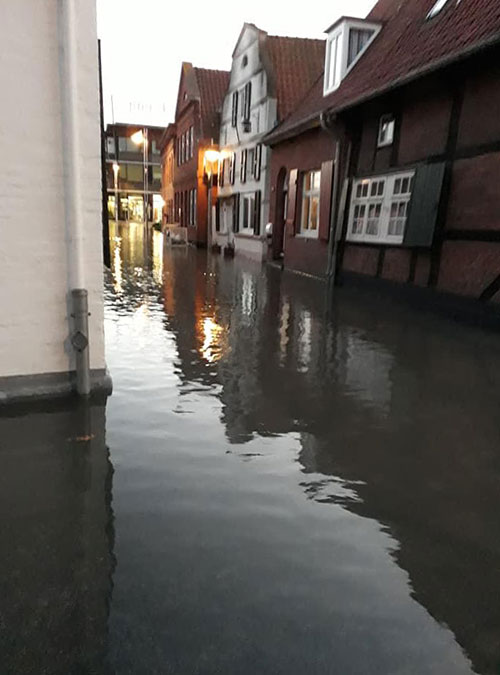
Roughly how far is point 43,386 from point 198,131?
25785mm

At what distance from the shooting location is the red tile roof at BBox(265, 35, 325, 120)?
1891cm

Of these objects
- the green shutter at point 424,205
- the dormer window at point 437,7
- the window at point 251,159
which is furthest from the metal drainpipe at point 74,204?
the window at point 251,159

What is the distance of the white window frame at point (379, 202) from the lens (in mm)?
10500

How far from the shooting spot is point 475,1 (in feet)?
31.4

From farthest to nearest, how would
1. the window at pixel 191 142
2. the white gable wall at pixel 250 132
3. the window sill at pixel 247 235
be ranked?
the window at pixel 191 142 → the window sill at pixel 247 235 → the white gable wall at pixel 250 132

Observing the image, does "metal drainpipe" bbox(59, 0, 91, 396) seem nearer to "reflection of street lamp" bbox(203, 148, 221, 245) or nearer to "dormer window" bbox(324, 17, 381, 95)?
"dormer window" bbox(324, 17, 381, 95)

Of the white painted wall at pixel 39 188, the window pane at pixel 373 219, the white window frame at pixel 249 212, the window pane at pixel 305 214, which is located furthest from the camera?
the white window frame at pixel 249 212

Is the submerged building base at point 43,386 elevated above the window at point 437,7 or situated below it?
below

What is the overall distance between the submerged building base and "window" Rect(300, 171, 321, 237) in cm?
1111

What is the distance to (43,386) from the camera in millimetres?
4656

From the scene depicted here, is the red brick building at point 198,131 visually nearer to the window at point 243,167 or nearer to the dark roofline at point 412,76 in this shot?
the window at point 243,167

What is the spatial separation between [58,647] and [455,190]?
8955mm

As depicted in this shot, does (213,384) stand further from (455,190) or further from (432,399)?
(455,190)

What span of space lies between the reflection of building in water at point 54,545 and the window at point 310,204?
39.9 feet
